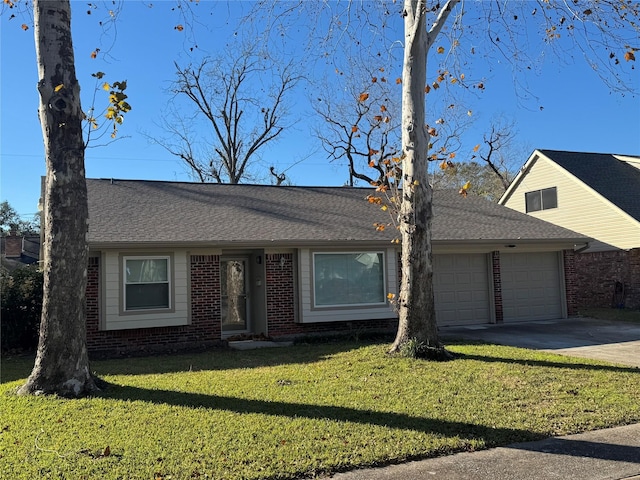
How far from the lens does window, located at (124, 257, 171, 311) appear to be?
36.3 ft

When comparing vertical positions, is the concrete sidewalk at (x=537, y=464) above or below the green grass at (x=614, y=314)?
below

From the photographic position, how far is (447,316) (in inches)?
576

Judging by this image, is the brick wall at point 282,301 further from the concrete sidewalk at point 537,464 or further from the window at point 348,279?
the concrete sidewalk at point 537,464

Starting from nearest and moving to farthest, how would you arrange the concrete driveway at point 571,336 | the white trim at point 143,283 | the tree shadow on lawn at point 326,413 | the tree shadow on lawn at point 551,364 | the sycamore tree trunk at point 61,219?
the tree shadow on lawn at point 326,413
the sycamore tree trunk at point 61,219
the tree shadow on lawn at point 551,364
the concrete driveway at point 571,336
the white trim at point 143,283

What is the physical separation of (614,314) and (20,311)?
16757 millimetres

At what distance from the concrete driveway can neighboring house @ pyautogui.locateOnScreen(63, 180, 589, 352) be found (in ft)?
3.45

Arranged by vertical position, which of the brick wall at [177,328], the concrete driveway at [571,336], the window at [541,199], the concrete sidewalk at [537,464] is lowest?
the concrete sidewalk at [537,464]

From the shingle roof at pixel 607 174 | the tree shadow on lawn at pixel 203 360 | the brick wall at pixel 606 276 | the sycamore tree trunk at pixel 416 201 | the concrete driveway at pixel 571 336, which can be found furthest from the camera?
the shingle roof at pixel 607 174

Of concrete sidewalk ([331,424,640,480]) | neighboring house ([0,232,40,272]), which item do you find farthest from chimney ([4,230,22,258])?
concrete sidewalk ([331,424,640,480])

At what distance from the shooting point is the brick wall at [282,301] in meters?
12.3

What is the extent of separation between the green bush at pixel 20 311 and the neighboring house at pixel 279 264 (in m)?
1.40

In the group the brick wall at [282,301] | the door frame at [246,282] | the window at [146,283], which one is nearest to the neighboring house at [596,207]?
the brick wall at [282,301]

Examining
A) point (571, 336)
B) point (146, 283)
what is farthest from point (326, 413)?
point (571, 336)

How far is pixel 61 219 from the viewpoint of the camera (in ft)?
21.6
